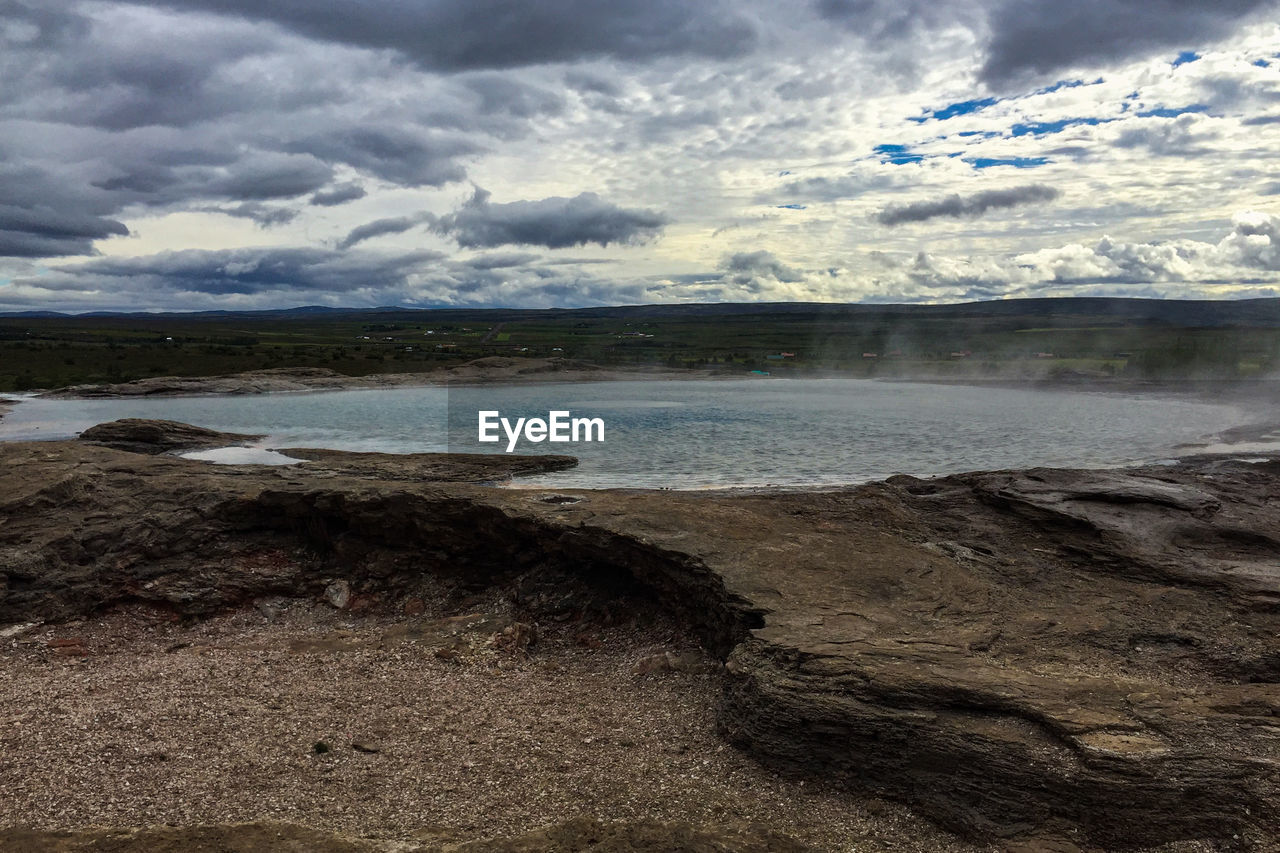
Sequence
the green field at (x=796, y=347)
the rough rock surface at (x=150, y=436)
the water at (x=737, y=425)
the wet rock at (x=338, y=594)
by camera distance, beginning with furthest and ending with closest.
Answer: the green field at (x=796, y=347) → the rough rock surface at (x=150, y=436) → the water at (x=737, y=425) → the wet rock at (x=338, y=594)

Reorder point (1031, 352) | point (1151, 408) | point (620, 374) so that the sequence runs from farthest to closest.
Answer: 1. point (1031, 352)
2. point (620, 374)
3. point (1151, 408)

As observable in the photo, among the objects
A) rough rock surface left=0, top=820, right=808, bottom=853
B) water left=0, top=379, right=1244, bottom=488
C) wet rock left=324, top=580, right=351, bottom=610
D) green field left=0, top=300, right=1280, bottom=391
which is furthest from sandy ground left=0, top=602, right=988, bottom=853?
green field left=0, top=300, right=1280, bottom=391

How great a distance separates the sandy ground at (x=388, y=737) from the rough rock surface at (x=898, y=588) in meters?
0.55

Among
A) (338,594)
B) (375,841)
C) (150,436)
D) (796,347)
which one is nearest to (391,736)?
(375,841)

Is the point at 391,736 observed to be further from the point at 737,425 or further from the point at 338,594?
the point at 737,425

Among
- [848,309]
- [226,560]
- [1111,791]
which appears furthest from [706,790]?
[848,309]

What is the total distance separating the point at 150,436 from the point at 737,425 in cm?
2337

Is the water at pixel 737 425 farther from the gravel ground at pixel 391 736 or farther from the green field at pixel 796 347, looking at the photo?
the green field at pixel 796 347

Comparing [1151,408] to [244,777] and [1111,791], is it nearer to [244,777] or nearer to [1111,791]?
[1111,791]

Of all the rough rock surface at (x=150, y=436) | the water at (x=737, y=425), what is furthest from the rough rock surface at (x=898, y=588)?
the rough rock surface at (x=150, y=436)

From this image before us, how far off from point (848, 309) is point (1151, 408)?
140m

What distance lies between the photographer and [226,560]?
11750 mm

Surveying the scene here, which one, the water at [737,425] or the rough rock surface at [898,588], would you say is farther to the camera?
the water at [737,425]

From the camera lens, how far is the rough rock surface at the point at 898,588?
5.94 metres
